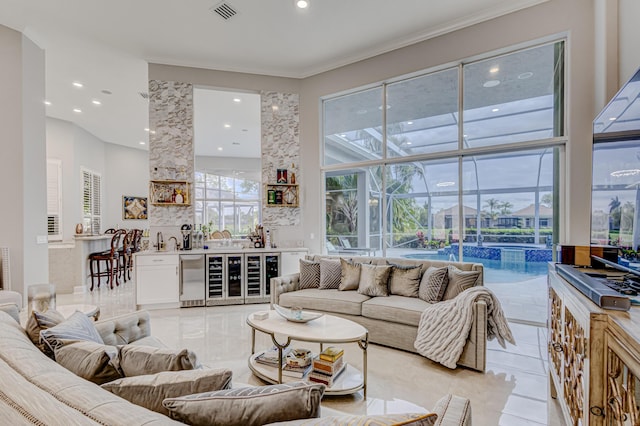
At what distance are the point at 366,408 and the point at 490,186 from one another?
3405 millimetres

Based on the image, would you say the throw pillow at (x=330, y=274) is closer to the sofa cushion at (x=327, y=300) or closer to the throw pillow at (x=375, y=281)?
the sofa cushion at (x=327, y=300)

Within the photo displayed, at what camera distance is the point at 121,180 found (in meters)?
9.70

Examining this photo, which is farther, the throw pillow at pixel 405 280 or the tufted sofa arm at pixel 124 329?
the throw pillow at pixel 405 280

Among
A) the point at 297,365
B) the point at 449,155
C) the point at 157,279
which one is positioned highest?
the point at 449,155

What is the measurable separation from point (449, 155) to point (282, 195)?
2.89 meters

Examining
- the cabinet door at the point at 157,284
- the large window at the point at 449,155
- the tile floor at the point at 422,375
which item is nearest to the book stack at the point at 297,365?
the tile floor at the point at 422,375

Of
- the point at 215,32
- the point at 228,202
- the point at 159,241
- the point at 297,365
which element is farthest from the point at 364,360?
the point at 228,202

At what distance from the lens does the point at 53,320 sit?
1.72 metres

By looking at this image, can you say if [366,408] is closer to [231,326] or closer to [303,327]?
[303,327]

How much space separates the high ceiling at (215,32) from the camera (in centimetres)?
418

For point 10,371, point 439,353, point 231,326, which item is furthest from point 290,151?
point 10,371

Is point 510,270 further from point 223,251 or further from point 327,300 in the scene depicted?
point 223,251

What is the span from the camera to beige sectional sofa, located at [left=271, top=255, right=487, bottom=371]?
294cm

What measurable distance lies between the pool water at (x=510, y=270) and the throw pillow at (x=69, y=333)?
4361 mm
